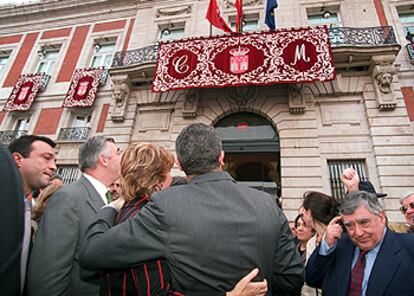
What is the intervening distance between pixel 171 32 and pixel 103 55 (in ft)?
12.5

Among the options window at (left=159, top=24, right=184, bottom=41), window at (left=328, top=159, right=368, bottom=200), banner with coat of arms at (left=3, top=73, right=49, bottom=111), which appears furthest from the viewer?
window at (left=159, top=24, right=184, bottom=41)

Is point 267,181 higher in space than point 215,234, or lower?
higher

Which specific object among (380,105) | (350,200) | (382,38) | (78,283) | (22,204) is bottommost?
(78,283)

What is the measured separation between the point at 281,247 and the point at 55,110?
40.8 ft

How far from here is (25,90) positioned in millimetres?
11500

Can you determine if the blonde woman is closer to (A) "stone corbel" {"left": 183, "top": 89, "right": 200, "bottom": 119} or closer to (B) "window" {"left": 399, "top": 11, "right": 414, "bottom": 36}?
(A) "stone corbel" {"left": 183, "top": 89, "right": 200, "bottom": 119}

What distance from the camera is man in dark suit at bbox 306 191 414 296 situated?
1886mm

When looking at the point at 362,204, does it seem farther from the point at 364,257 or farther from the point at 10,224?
the point at 10,224

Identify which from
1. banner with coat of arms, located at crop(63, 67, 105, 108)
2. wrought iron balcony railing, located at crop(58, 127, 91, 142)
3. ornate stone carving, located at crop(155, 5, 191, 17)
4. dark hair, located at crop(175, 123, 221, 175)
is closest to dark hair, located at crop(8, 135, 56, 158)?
dark hair, located at crop(175, 123, 221, 175)

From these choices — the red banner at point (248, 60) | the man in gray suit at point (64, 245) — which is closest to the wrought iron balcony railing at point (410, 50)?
the red banner at point (248, 60)

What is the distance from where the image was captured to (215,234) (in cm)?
130

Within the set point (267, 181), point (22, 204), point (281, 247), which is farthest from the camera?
point (267, 181)

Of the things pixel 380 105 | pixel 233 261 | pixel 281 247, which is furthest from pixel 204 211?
pixel 380 105

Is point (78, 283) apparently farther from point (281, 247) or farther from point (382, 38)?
point (382, 38)
